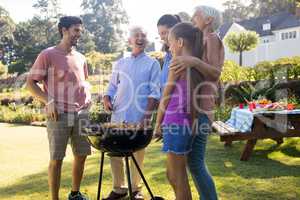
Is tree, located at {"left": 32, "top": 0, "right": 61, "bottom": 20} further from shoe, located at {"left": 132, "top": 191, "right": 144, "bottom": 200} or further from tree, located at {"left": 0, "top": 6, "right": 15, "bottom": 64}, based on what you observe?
shoe, located at {"left": 132, "top": 191, "right": 144, "bottom": 200}

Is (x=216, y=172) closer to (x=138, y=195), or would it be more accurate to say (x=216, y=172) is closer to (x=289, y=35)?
(x=138, y=195)

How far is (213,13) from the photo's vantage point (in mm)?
3379

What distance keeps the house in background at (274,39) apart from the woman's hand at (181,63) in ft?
111

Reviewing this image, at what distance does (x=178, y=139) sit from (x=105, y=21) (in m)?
63.2

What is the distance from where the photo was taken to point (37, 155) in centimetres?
787

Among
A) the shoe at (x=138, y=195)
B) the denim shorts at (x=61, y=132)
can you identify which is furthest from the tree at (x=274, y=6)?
the denim shorts at (x=61, y=132)

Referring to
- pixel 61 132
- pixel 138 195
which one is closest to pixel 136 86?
pixel 61 132

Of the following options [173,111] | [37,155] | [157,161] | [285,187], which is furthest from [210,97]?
[37,155]

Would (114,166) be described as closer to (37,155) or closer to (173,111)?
(173,111)

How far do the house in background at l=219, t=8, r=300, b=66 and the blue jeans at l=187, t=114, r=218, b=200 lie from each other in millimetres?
33829

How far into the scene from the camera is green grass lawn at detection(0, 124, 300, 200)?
4879mm

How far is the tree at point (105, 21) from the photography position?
6250 centimetres

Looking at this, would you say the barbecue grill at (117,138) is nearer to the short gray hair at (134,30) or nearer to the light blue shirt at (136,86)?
the light blue shirt at (136,86)

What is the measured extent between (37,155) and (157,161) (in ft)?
8.68
